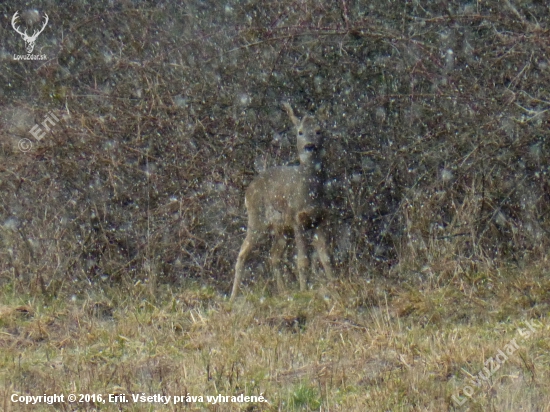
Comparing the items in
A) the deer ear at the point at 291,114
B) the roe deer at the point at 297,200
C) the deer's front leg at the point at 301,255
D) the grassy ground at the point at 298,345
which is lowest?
the grassy ground at the point at 298,345

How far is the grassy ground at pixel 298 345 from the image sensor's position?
18.9ft

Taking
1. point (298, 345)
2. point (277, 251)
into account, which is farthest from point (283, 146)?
point (298, 345)

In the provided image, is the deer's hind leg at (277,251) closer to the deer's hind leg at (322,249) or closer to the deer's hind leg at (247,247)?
the deer's hind leg at (247,247)

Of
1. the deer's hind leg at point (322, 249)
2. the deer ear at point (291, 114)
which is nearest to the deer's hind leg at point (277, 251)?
the deer's hind leg at point (322, 249)

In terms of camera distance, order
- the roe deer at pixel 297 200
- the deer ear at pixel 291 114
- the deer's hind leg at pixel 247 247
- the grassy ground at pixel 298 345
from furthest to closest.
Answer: the deer's hind leg at pixel 247 247, the deer ear at pixel 291 114, the roe deer at pixel 297 200, the grassy ground at pixel 298 345

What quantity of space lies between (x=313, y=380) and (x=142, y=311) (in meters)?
2.77

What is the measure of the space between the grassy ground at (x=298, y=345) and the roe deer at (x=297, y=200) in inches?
18.6

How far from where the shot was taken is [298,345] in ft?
22.6

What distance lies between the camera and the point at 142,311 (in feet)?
27.7

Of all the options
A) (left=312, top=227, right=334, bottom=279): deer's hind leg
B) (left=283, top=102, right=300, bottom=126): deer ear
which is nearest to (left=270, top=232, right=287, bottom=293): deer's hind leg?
(left=312, top=227, right=334, bottom=279): deer's hind leg

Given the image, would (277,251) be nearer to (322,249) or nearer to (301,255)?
(301,255)

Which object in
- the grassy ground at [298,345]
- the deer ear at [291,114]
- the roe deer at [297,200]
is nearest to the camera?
the grassy ground at [298,345]

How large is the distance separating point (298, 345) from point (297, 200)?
2231 millimetres

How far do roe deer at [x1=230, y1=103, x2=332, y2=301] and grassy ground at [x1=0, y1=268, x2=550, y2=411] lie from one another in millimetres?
472
